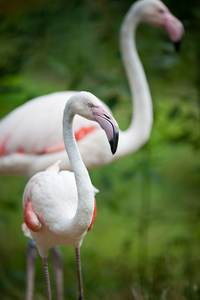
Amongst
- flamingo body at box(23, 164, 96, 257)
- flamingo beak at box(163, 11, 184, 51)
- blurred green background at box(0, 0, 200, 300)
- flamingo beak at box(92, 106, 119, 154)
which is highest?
flamingo beak at box(92, 106, 119, 154)

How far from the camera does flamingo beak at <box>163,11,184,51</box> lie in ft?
7.88

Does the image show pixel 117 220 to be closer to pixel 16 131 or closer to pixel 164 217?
pixel 164 217

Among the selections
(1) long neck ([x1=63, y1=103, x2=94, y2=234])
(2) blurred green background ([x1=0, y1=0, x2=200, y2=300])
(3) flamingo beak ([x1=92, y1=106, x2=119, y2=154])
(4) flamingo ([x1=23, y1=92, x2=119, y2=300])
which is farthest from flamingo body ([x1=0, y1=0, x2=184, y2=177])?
(3) flamingo beak ([x1=92, y1=106, x2=119, y2=154])

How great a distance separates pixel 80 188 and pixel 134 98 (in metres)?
1.14

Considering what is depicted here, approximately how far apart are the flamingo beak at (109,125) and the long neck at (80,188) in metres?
0.10

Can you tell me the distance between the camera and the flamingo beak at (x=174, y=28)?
7.88 feet

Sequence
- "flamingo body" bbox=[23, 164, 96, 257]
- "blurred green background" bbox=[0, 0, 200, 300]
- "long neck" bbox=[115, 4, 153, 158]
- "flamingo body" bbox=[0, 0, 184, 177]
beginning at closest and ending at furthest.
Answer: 1. "flamingo body" bbox=[23, 164, 96, 257]
2. "flamingo body" bbox=[0, 0, 184, 177]
3. "long neck" bbox=[115, 4, 153, 158]
4. "blurred green background" bbox=[0, 0, 200, 300]

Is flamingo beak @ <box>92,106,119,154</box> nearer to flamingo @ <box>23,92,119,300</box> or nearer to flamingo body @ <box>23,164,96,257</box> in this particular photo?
flamingo @ <box>23,92,119,300</box>

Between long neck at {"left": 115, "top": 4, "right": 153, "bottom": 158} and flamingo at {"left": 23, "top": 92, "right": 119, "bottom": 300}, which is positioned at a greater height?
flamingo at {"left": 23, "top": 92, "right": 119, "bottom": 300}

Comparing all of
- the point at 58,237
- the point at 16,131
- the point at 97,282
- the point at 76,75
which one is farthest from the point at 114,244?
the point at 58,237

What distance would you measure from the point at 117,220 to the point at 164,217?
1329 mm

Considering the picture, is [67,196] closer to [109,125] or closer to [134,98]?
[109,125]

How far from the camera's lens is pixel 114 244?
4.53 metres

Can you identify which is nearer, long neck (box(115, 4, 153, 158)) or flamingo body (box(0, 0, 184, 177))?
flamingo body (box(0, 0, 184, 177))
